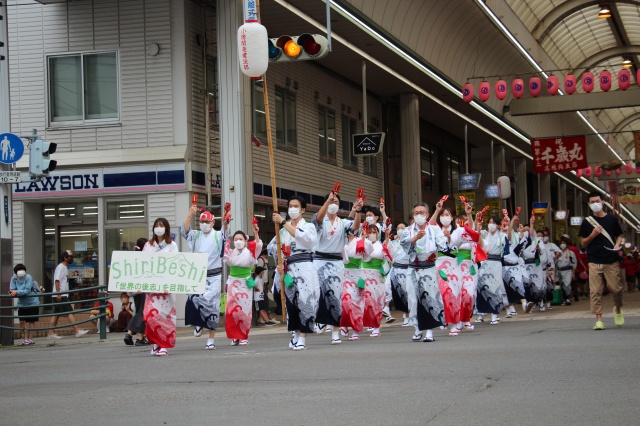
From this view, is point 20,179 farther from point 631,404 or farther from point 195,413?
point 631,404

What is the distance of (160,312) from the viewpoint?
47.0 feet

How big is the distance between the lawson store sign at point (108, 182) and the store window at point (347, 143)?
10166mm

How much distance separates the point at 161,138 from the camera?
2325cm

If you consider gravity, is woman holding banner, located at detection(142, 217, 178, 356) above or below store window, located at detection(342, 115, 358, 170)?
below

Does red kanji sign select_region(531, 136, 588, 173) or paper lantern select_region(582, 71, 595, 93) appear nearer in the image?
paper lantern select_region(582, 71, 595, 93)

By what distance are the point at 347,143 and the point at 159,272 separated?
60.9 feet

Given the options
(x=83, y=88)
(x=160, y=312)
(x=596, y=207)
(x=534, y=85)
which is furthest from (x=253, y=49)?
(x=534, y=85)

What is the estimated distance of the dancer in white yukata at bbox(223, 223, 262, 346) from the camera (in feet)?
50.0

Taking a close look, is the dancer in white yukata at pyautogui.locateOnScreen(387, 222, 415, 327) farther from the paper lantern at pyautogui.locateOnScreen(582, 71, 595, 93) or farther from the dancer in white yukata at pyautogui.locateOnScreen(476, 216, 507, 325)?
the paper lantern at pyautogui.locateOnScreen(582, 71, 595, 93)

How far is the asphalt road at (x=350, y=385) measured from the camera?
7.37m

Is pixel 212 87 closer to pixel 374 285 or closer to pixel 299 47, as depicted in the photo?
pixel 299 47

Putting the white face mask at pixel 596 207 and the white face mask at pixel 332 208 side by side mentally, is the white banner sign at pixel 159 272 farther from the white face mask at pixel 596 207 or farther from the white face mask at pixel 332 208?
the white face mask at pixel 596 207

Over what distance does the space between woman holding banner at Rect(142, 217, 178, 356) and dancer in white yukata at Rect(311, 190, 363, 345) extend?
2.07 m

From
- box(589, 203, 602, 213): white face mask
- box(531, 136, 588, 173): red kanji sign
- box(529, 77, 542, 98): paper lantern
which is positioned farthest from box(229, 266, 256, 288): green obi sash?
box(531, 136, 588, 173): red kanji sign
